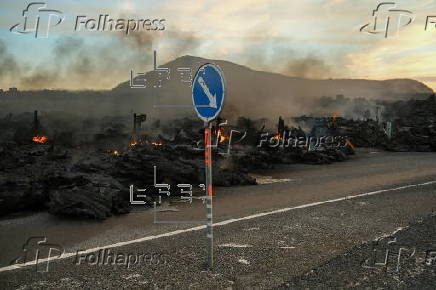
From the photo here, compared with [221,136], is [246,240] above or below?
below

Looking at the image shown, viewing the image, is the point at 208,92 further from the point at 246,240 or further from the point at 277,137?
the point at 277,137

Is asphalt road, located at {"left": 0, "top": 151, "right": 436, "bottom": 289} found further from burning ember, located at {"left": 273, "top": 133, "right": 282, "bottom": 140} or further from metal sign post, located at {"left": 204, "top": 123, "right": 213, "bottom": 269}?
burning ember, located at {"left": 273, "top": 133, "right": 282, "bottom": 140}

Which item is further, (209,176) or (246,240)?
(246,240)

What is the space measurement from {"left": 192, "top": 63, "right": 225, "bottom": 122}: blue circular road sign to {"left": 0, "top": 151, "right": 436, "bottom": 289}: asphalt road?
8.99 ft

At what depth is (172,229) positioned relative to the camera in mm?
10016

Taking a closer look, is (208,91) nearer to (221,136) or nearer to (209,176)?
(209,176)

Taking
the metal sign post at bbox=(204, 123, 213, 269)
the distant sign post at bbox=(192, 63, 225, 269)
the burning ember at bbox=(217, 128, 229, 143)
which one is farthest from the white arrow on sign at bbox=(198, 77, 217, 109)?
the burning ember at bbox=(217, 128, 229, 143)

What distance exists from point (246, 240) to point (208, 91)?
3.80m

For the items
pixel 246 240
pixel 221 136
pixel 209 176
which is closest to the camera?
pixel 209 176

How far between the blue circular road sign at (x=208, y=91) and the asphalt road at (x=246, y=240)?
2.74m

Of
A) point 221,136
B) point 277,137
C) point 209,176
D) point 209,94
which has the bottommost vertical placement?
point 209,176

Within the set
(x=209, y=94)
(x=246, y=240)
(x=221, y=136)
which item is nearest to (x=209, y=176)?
(x=209, y=94)

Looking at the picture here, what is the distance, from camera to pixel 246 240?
8906 millimetres

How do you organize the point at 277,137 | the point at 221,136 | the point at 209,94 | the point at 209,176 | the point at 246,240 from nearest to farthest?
1. the point at 209,94
2. the point at 209,176
3. the point at 246,240
4. the point at 221,136
5. the point at 277,137
